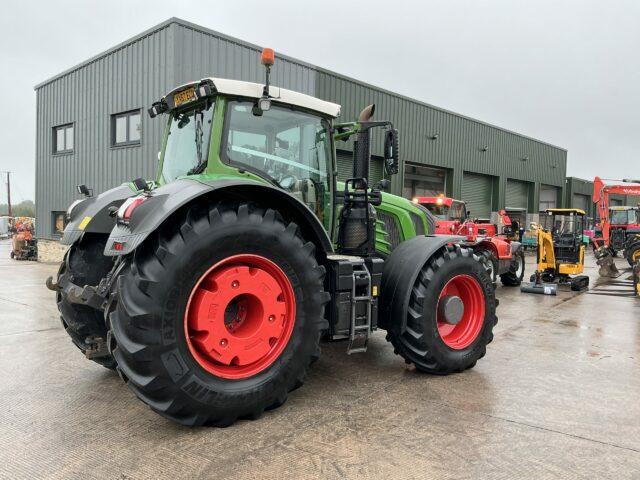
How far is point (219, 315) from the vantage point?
310cm

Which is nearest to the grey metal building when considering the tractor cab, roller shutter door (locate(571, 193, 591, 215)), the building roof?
the building roof

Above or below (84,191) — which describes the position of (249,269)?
below

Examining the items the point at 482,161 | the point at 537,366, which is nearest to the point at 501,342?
the point at 537,366

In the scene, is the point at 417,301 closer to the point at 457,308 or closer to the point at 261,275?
→ the point at 457,308

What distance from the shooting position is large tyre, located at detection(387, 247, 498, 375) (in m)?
4.08

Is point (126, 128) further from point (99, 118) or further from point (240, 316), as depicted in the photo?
point (240, 316)

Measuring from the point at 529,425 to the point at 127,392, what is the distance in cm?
294

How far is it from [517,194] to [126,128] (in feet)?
73.7

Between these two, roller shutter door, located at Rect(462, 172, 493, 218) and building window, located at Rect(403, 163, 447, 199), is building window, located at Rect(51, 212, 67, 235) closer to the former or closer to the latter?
building window, located at Rect(403, 163, 447, 199)

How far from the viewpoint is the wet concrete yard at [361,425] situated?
266 cm

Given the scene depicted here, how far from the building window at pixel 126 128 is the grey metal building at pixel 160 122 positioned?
0.09ft

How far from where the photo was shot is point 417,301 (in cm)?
408

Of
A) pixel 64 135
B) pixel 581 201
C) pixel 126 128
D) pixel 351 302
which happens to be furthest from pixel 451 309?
pixel 581 201

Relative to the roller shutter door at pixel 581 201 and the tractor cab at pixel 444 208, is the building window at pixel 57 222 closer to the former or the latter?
the tractor cab at pixel 444 208
